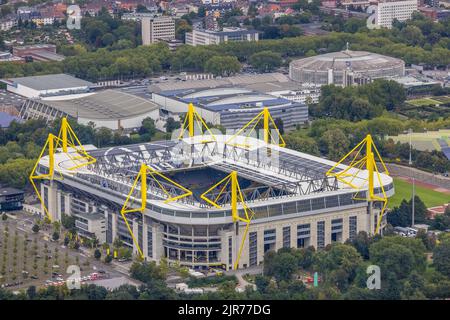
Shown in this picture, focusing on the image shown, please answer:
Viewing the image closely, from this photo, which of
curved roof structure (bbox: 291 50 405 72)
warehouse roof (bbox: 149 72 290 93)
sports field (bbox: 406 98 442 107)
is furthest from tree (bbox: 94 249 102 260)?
curved roof structure (bbox: 291 50 405 72)

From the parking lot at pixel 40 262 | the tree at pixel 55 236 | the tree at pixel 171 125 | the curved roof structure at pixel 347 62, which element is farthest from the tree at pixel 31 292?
the curved roof structure at pixel 347 62

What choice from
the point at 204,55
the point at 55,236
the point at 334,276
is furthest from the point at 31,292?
the point at 204,55

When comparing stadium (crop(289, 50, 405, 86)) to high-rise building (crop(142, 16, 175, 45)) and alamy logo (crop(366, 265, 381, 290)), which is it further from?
alamy logo (crop(366, 265, 381, 290))

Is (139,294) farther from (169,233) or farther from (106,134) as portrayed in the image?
(106,134)

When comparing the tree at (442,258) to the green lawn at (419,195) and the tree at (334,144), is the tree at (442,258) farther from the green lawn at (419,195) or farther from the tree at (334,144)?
the tree at (334,144)

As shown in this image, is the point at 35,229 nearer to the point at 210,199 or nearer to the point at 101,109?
the point at 210,199
